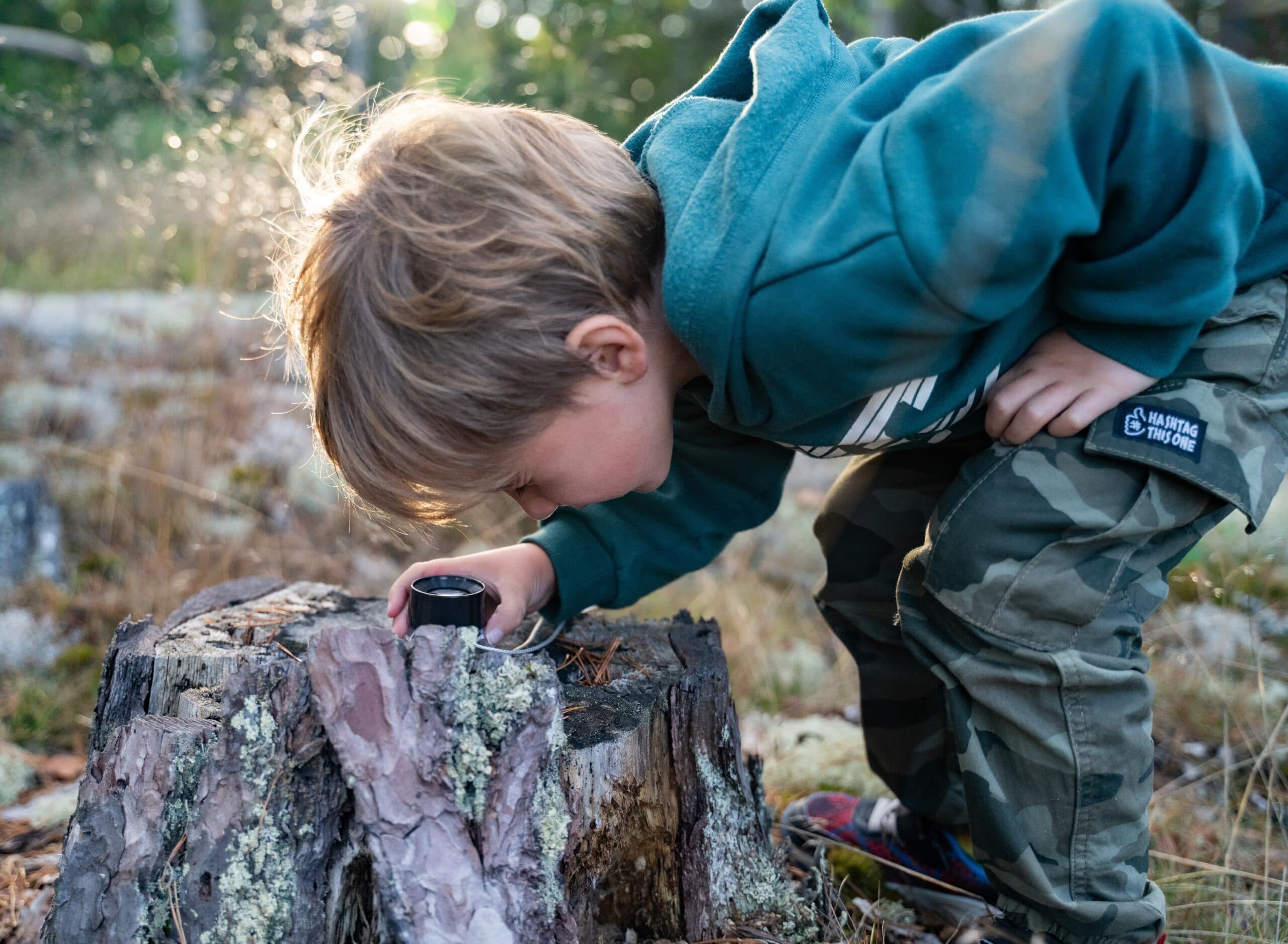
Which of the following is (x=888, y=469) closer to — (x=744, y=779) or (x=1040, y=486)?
(x=1040, y=486)

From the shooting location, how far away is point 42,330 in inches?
174

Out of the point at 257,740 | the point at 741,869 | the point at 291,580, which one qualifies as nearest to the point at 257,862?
the point at 257,740

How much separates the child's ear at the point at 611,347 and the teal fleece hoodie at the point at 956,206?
0.10 m

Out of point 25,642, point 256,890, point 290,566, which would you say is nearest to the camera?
point 256,890

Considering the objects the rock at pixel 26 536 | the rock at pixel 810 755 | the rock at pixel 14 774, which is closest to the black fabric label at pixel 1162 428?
the rock at pixel 810 755

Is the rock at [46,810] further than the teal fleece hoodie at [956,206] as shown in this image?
Yes

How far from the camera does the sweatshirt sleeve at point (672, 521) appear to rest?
1.96 meters

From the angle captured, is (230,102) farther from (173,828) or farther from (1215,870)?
(1215,870)

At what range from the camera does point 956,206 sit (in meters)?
1.29

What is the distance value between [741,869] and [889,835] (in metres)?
0.65

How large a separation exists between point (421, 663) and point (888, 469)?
122cm

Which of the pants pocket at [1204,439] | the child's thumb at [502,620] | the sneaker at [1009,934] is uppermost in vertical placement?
the pants pocket at [1204,439]

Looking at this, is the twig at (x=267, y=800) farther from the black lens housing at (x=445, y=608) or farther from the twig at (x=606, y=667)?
the twig at (x=606, y=667)

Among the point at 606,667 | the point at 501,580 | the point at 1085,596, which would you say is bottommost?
the point at 606,667
